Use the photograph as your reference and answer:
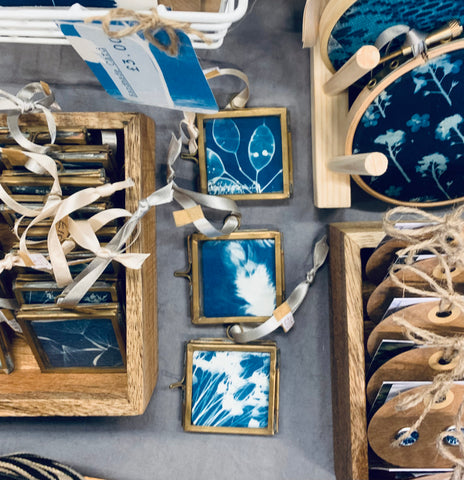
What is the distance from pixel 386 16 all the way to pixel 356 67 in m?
0.10

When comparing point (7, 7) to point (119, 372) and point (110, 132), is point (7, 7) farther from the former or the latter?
point (119, 372)

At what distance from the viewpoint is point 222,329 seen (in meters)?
0.93

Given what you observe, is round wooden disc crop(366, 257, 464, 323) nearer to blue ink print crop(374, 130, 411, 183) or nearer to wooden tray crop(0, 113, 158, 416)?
blue ink print crop(374, 130, 411, 183)

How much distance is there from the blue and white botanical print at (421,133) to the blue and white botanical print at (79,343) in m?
0.56

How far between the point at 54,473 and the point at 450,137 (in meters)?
0.95

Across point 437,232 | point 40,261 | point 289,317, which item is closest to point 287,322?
point 289,317

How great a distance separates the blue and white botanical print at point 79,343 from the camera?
793 mm

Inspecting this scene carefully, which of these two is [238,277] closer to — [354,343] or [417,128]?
[354,343]

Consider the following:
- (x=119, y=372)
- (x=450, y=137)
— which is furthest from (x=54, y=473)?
(x=450, y=137)

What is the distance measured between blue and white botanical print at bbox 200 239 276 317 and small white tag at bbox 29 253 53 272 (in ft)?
0.99

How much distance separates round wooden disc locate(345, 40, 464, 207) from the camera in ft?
1.99

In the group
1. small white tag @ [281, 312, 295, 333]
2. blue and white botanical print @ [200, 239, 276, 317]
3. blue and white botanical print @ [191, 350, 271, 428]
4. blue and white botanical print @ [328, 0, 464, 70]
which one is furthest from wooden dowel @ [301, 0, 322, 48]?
blue and white botanical print @ [191, 350, 271, 428]

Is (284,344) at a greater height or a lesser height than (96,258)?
lesser

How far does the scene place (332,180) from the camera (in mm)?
828
